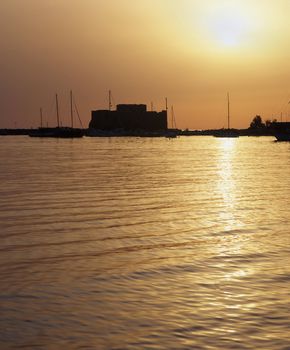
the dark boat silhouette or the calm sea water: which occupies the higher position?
the dark boat silhouette

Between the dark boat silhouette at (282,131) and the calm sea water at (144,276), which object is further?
the dark boat silhouette at (282,131)

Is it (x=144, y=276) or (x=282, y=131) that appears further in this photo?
(x=282, y=131)

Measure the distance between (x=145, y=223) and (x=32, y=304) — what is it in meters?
9.53

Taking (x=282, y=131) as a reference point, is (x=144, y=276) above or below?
below

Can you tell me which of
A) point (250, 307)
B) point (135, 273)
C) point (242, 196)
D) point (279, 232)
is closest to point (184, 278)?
point (135, 273)

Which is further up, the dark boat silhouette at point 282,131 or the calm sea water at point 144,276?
the dark boat silhouette at point 282,131

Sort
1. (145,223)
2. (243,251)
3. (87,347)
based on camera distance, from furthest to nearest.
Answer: (145,223), (243,251), (87,347)

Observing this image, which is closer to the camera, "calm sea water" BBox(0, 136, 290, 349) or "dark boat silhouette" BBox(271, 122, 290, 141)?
"calm sea water" BBox(0, 136, 290, 349)

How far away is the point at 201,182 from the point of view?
127ft

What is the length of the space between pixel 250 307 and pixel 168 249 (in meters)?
5.17

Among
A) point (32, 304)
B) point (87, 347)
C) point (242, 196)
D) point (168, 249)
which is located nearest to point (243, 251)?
point (168, 249)

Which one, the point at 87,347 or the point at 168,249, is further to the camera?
the point at 168,249

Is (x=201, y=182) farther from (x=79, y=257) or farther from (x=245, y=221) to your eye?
(x=79, y=257)

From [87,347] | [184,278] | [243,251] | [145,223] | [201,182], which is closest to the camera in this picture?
[87,347]
